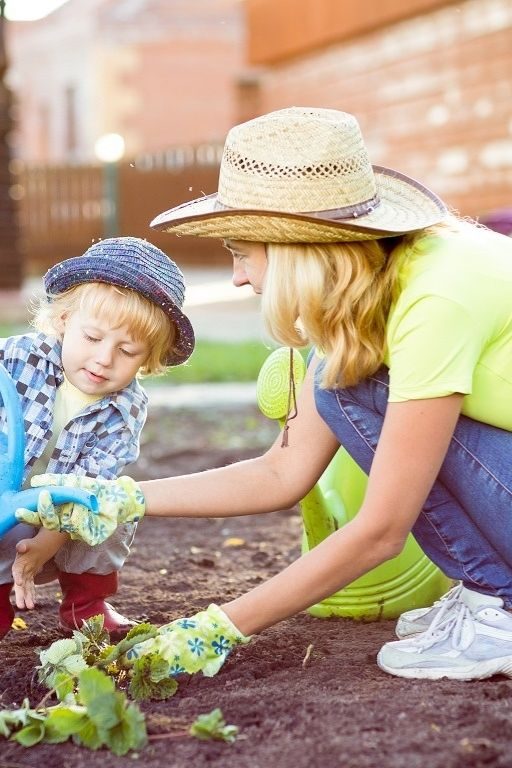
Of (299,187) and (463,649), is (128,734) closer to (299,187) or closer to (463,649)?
(463,649)

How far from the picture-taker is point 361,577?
9.23 ft

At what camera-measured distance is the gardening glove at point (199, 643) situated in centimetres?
222

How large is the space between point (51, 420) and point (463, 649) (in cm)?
103

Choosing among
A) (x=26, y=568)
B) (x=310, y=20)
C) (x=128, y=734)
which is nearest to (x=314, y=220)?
(x=128, y=734)

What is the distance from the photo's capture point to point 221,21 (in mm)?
31594

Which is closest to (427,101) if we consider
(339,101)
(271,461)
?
(339,101)

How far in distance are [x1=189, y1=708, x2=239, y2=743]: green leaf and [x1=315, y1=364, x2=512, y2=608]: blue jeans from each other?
26.0 inches

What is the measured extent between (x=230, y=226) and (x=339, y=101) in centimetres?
1159

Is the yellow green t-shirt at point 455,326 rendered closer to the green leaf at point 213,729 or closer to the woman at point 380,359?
the woman at point 380,359

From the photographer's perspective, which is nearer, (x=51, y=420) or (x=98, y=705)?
(x=98, y=705)

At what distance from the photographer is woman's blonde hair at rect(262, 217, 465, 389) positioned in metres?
2.18

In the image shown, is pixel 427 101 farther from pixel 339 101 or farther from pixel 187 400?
pixel 187 400

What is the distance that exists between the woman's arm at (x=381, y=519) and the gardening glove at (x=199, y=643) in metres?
0.02

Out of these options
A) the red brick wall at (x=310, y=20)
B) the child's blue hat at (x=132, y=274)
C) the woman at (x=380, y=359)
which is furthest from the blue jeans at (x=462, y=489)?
the red brick wall at (x=310, y=20)
